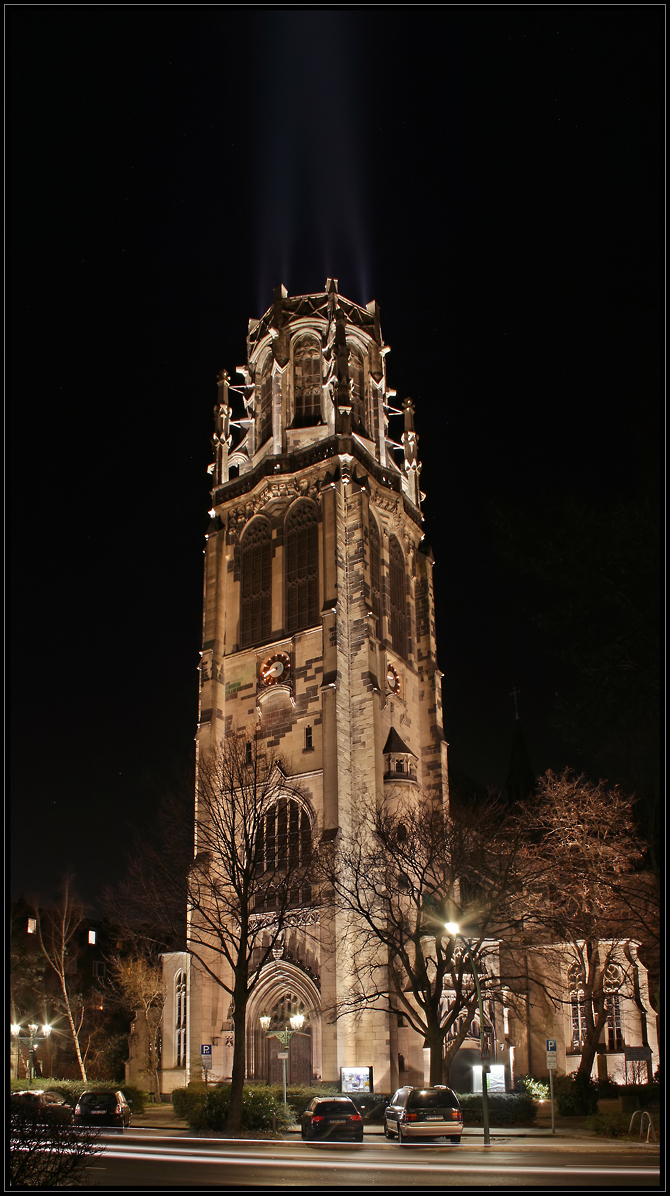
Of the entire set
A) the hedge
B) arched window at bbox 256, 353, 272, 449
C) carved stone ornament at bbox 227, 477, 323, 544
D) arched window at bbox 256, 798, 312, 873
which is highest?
arched window at bbox 256, 353, 272, 449

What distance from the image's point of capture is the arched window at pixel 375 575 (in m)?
51.7

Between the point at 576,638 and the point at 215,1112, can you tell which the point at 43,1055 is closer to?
the point at 215,1112

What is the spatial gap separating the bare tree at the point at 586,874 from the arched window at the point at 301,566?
705 inches

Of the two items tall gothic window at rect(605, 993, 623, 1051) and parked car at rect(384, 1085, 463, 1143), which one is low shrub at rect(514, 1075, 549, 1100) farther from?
tall gothic window at rect(605, 993, 623, 1051)

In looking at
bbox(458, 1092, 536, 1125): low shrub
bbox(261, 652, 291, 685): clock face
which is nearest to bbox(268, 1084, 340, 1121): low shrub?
bbox(458, 1092, 536, 1125): low shrub

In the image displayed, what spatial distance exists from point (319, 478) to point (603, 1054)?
105ft

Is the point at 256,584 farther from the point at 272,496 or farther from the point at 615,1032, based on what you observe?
the point at 615,1032

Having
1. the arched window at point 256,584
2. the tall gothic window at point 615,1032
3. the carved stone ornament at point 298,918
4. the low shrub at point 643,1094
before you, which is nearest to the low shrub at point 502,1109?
the low shrub at point 643,1094

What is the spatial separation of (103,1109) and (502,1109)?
12.4 m

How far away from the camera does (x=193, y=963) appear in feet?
149

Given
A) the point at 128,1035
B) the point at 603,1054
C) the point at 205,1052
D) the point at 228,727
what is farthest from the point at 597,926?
the point at 128,1035

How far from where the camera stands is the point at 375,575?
175ft

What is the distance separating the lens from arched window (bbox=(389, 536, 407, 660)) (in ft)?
179

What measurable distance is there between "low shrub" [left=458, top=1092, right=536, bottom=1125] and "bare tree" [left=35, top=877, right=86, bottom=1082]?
896 inches
